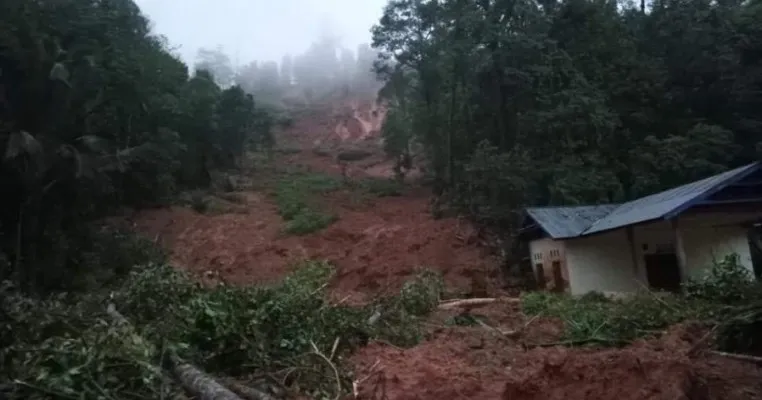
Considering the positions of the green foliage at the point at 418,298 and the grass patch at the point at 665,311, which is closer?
the grass patch at the point at 665,311

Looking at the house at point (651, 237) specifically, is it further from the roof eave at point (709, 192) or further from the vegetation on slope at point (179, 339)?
the vegetation on slope at point (179, 339)

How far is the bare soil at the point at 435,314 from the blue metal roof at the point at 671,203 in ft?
9.06

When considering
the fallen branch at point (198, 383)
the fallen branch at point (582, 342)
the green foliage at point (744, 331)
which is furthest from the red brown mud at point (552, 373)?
the fallen branch at point (198, 383)

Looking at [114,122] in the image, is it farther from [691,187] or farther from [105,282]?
[691,187]

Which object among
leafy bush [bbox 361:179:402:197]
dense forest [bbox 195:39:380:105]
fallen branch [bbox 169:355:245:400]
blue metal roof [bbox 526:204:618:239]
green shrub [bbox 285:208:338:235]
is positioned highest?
dense forest [bbox 195:39:380:105]

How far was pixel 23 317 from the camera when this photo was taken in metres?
6.22

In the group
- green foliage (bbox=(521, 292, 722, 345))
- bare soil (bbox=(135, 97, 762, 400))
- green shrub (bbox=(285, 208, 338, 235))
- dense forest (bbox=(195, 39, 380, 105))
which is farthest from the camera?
dense forest (bbox=(195, 39, 380, 105))

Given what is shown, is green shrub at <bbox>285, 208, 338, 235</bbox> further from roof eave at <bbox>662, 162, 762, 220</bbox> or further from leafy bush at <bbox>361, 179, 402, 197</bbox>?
roof eave at <bbox>662, 162, 762, 220</bbox>

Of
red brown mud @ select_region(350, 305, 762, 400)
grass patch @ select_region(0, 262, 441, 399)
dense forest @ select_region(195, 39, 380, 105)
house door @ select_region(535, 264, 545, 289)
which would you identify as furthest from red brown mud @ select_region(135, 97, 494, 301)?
dense forest @ select_region(195, 39, 380, 105)

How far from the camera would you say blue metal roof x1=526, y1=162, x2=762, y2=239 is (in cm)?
1157

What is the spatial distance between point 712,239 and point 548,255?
11.0 ft

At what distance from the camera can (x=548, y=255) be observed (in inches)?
587

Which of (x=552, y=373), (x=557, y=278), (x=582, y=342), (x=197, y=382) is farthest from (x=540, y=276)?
(x=197, y=382)

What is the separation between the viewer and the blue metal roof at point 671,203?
11.4 m
